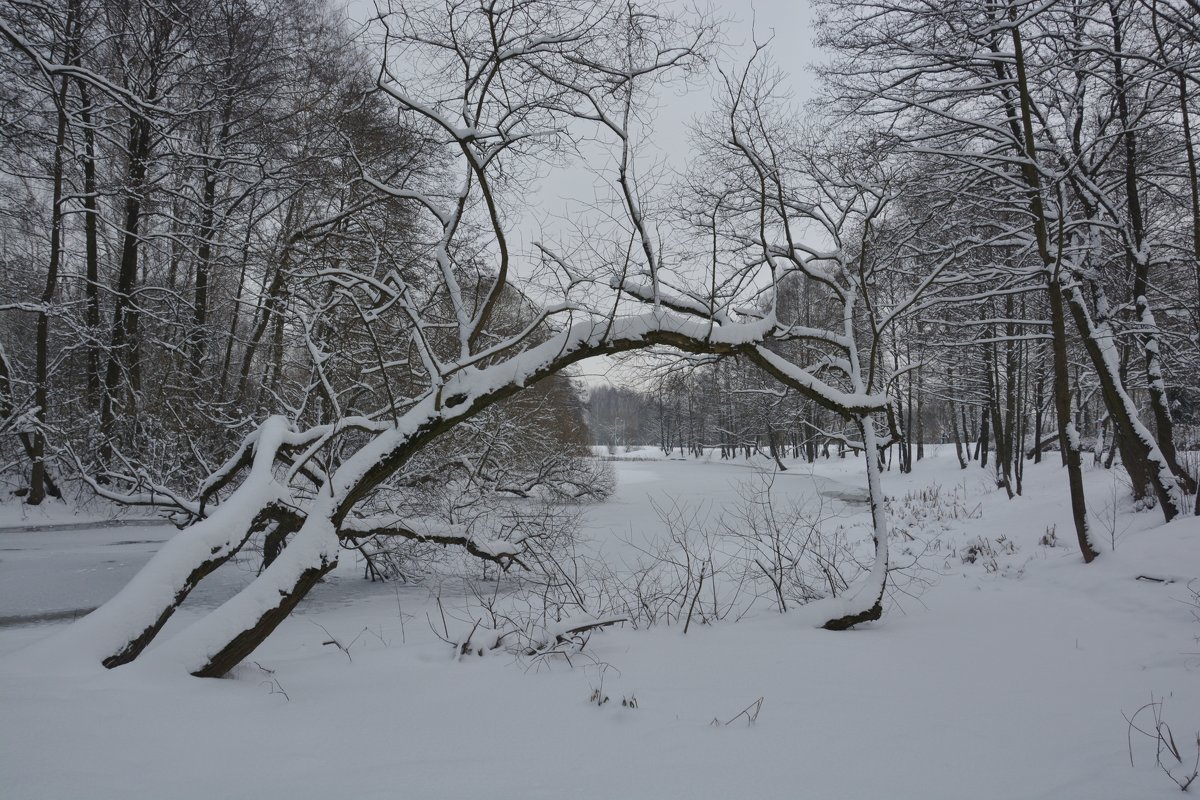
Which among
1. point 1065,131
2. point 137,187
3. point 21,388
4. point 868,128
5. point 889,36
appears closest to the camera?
point 889,36

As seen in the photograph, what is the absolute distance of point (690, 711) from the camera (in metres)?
3.37

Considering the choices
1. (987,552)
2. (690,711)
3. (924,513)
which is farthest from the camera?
(924,513)

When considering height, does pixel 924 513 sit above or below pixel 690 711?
below

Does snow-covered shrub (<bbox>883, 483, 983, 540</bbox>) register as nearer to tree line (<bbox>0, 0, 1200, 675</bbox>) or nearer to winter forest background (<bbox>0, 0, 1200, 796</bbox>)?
winter forest background (<bbox>0, 0, 1200, 796</bbox>)

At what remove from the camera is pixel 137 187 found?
422 inches

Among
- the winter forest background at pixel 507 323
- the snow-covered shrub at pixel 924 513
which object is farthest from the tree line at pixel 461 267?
the snow-covered shrub at pixel 924 513

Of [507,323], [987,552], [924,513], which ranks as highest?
[507,323]

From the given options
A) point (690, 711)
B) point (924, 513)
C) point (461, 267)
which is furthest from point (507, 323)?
point (924, 513)

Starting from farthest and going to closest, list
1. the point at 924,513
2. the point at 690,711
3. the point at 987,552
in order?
the point at 924,513
the point at 987,552
the point at 690,711

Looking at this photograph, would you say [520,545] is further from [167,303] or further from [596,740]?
[167,303]

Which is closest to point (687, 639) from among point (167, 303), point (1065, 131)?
point (1065, 131)

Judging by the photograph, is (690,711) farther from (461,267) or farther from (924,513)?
(924,513)

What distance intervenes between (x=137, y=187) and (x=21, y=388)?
17.8ft

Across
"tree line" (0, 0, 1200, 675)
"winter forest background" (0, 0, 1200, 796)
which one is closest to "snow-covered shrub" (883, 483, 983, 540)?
"winter forest background" (0, 0, 1200, 796)
